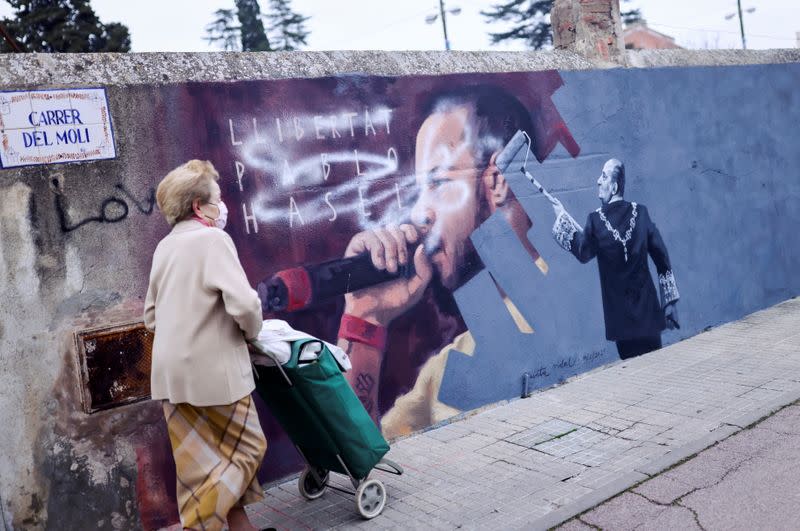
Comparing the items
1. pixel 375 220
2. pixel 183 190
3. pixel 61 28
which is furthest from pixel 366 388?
pixel 61 28

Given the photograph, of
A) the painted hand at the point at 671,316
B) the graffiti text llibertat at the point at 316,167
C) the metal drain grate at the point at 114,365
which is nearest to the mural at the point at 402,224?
the graffiti text llibertat at the point at 316,167

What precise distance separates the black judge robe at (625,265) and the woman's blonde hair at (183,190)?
3628 mm

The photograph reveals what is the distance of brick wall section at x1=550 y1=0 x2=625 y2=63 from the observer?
720 cm

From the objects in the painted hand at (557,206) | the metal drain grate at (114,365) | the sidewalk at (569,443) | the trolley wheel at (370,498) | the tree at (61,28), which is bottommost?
the sidewalk at (569,443)

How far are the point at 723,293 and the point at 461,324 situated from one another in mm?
3536

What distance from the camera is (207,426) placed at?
3.84 metres

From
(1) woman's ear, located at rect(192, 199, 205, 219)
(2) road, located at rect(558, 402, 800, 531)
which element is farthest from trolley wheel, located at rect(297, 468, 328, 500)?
(1) woman's ear, located at rect(192, 199, 205, 219)

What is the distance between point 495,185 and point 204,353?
3249mm

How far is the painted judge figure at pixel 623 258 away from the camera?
6985mm

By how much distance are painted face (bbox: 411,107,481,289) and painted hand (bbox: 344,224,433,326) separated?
13cm

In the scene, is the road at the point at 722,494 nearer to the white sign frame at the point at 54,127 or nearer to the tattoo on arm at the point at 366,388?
the tattoo on arm at the point at 366,388

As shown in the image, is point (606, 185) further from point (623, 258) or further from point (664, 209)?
point (664, 209)

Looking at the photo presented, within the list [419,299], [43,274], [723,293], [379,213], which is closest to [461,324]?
[419,299]

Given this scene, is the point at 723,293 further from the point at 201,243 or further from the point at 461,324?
the point at 201,243
